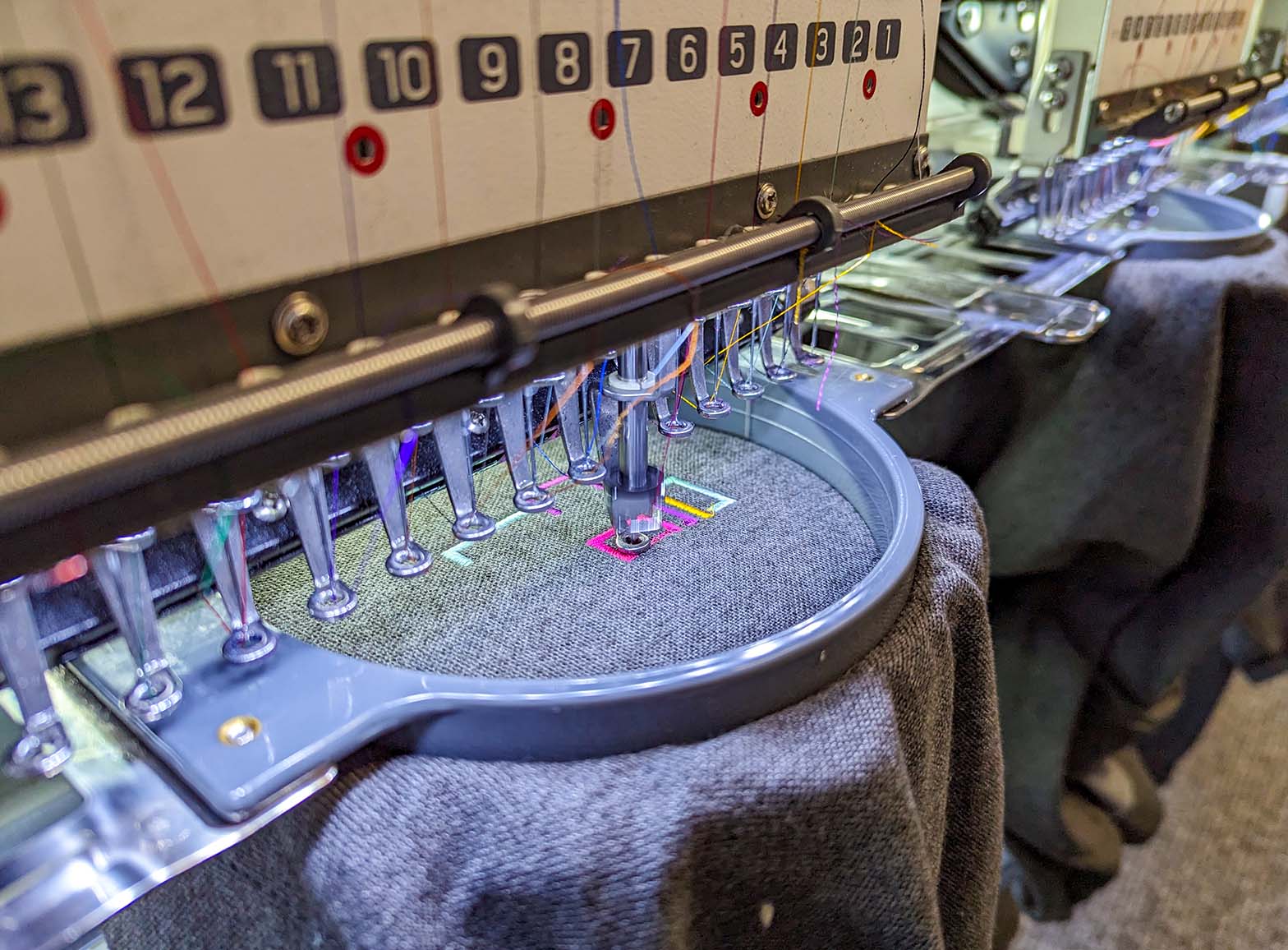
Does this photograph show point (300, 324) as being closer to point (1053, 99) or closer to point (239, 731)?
point (239, 731)

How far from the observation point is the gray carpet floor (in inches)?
41.8

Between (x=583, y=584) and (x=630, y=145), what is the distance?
0.72ft

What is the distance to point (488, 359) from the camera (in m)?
0.32

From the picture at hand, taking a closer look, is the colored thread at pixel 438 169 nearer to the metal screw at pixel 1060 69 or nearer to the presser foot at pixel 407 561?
the presser foot at pixel 407 561

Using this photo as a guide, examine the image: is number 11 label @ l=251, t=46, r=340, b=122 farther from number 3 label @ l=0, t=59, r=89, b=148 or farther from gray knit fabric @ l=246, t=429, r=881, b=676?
gray knit fabric @ l=246, t=429, r=881, b=676

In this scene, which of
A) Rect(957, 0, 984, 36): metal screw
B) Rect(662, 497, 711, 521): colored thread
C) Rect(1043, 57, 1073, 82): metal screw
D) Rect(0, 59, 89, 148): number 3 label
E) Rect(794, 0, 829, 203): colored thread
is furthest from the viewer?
Rect(957, 0, 984, 36): metal screw

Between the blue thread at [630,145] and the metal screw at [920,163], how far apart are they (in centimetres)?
22

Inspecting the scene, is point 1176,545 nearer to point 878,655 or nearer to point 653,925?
point 878,655

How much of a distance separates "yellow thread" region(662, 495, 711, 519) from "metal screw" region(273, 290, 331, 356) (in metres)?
0.28

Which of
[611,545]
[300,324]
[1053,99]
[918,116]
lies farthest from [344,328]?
[1053,99]

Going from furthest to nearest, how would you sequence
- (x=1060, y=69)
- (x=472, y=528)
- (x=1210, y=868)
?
(x=1210, y=868) < (x=1060, y=69) < (x=472, y=528)

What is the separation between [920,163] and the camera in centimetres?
56

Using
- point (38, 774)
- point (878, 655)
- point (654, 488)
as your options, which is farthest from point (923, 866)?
point (38, 774)

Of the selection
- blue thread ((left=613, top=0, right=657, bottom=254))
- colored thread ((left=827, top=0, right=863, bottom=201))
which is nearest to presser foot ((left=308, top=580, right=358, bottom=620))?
blue thread ((left=613, top=0, right=657, bottom=254))
